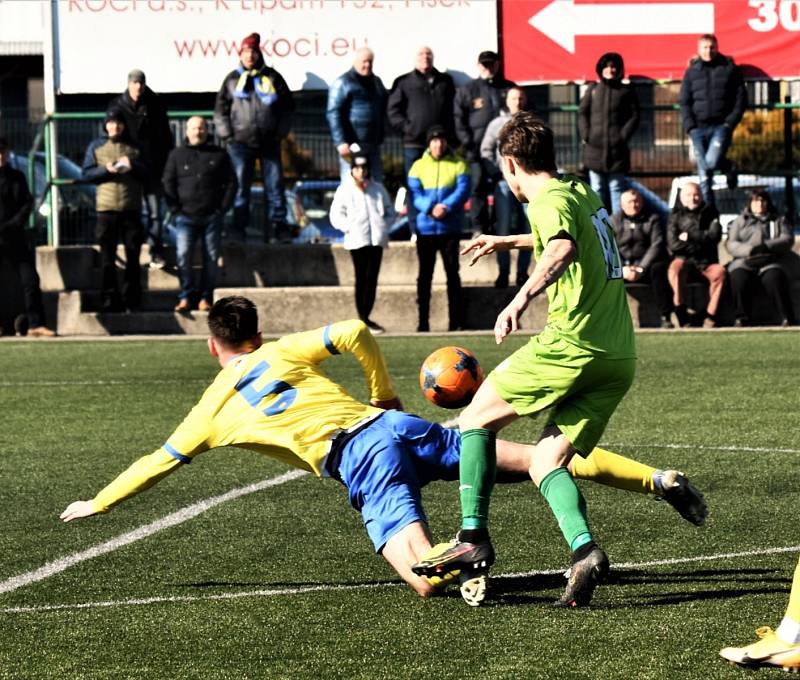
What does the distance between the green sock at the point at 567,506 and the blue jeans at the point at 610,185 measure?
11.6 m

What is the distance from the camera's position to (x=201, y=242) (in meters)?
17.7

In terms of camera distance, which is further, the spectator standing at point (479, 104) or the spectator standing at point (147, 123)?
the spectator standing at point (147, 123)

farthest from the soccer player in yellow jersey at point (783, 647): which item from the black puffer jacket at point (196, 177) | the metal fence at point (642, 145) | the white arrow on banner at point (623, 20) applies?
the white arrow on banner at point (623, 20)

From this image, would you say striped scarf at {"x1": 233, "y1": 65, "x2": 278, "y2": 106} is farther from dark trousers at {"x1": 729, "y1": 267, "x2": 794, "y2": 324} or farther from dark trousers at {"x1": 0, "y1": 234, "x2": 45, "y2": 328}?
dark trousers at {"x1": 729, "y1": 267, "x2": 794, "y2": 324}

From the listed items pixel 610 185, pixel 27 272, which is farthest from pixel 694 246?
pixel 27 272

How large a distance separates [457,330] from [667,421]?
6.23m

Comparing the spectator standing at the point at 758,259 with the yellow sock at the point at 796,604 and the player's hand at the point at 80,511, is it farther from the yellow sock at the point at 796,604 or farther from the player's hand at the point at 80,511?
the yellow sock at the point at 796,604

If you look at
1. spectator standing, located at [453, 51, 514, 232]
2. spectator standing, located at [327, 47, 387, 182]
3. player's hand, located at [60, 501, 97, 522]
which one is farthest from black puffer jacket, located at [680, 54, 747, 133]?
player's hand, located at [60, 501, 97, 522]

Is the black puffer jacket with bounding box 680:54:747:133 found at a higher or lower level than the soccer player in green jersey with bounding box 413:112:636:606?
higher

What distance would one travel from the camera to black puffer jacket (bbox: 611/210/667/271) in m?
17.0

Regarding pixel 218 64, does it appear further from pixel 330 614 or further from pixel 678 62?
pixel 330 614

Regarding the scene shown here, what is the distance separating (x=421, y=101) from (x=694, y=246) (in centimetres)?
326

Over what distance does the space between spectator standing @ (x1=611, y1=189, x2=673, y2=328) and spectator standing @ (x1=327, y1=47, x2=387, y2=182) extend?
9.34 ft

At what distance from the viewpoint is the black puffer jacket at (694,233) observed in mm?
17031
